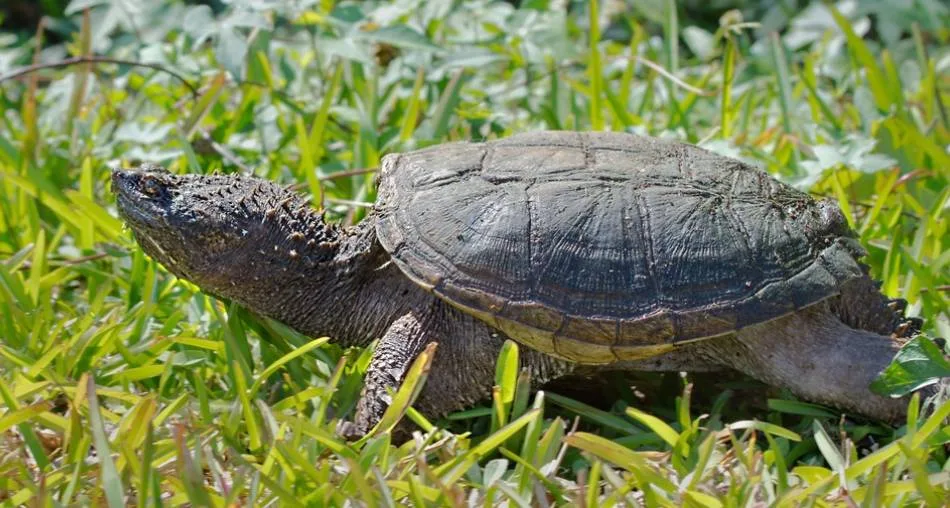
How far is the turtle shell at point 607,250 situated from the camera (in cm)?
234

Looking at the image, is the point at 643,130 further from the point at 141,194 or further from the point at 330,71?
the point at 141,194

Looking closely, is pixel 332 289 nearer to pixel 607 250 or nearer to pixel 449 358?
pixel 449 358

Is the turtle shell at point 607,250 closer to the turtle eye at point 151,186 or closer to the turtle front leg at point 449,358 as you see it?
the turtle front leg at point 449,358

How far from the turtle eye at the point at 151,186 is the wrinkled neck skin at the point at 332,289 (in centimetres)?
30

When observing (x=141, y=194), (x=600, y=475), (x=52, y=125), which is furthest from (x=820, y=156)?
(x=52, y=125)

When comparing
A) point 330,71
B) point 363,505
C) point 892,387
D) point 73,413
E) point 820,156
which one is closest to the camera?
point 363,505

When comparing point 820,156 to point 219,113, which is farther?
point 219,113

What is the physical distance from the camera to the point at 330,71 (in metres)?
4.41

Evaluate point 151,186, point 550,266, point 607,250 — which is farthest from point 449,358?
point 151,186

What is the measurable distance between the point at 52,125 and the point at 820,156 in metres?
3.02

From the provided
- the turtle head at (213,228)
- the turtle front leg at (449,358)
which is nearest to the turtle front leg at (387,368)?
the turtle front leg at (449,358)

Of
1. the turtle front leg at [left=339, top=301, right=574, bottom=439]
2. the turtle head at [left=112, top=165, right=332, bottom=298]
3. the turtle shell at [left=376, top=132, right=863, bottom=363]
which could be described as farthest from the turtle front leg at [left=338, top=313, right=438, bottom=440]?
the turtle head at [left=112, top=165, right=332, bottom=298]

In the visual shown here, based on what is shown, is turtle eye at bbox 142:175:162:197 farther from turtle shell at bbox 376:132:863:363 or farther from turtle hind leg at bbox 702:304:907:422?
turtle hind leg at bbox 702:304:907:422

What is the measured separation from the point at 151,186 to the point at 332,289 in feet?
1.75
